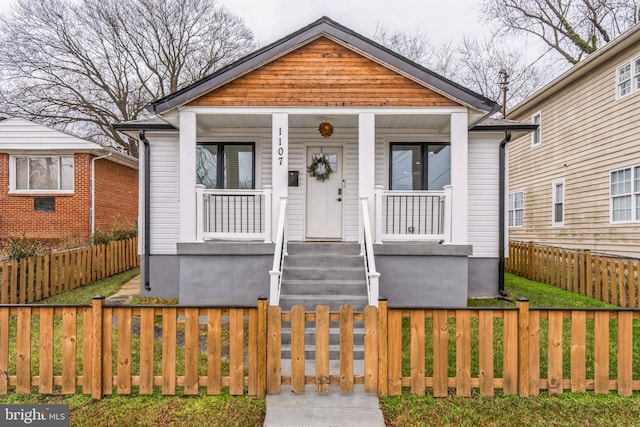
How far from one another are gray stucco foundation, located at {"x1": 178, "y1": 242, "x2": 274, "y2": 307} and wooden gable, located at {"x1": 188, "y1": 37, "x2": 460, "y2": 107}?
2916mm

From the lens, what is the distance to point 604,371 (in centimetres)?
412

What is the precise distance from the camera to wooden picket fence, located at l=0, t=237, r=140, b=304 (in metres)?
7.62

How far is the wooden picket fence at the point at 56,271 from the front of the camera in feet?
25.0

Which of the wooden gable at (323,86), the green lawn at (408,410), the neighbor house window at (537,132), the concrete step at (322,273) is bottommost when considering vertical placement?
the green lawn at (408,410)

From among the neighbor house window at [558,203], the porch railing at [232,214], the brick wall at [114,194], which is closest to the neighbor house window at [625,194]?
the neighbor house window at [558,203]

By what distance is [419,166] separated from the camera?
31.7ft

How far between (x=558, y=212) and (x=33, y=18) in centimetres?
2966

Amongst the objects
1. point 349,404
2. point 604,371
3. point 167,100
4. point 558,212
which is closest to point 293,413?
point 349,404

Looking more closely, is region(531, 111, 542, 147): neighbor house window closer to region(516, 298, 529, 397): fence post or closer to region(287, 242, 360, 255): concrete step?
region(287, 242, 360, 255): concrete step

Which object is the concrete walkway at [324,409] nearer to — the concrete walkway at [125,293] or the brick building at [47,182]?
the concrete walkway at [125,293]

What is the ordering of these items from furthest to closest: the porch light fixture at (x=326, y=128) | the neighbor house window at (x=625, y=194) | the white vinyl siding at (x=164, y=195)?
the neighbor house window at (x=625, y=194) < the white vinyl siding at (x=164, y=195) < the porch light fixture at (x=326, y=128)

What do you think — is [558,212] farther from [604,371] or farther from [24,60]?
[24,60]

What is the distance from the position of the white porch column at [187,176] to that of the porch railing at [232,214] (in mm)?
117

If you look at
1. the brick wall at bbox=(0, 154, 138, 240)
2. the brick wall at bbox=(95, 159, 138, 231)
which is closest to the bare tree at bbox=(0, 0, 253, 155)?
the brick wall at bbox=(95, 159, 138, 231)
